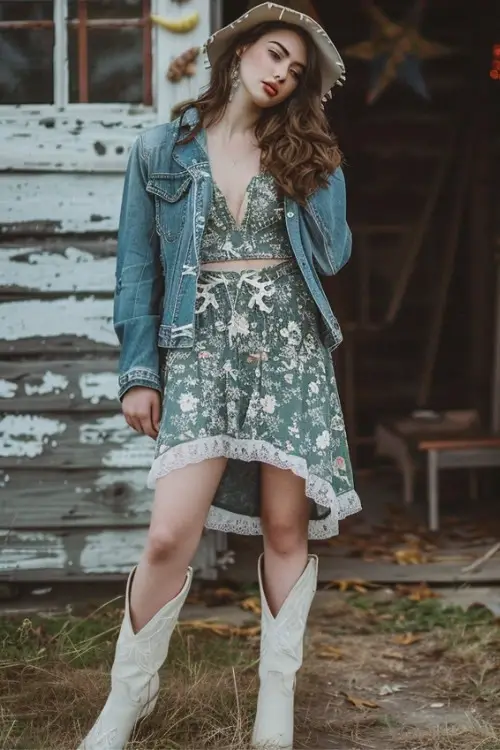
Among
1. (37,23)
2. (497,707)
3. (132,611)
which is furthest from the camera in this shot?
(37,23)

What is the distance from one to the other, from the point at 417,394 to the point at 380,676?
4629mm

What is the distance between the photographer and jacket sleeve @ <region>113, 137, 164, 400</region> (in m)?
2.85

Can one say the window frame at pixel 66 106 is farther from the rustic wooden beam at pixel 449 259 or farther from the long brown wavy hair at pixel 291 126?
the rustic wooden beam at pixel 449 259

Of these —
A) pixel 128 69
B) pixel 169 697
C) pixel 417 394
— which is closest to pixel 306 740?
pixel 169 697

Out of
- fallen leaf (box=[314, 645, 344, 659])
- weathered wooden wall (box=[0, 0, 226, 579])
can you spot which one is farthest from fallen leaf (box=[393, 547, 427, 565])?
fallen leaf (box=[314, 645, 344, 659])

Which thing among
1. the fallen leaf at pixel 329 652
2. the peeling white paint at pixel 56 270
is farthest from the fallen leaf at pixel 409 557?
the peeling white paint at pixel 56 270

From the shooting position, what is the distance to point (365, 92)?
316 inches

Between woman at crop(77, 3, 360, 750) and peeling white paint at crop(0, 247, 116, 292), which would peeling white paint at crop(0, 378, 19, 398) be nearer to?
peeling white paint at crop(0, 247, 116, 292)

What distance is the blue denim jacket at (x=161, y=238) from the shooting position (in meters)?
2.82

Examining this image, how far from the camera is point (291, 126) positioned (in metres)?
A: 2.84

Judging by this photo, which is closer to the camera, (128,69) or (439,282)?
(128,69)

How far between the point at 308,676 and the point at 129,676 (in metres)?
1.14

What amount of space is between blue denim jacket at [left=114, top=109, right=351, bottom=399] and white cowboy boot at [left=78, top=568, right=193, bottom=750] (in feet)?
2.00

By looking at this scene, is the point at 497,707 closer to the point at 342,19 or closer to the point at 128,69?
the point at 128,69
